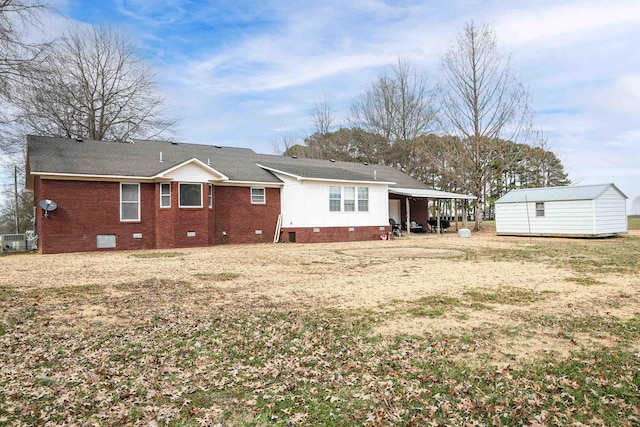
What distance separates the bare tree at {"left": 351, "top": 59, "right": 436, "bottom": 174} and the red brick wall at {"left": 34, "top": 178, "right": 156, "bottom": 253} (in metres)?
25.6

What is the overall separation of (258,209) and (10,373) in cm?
1628

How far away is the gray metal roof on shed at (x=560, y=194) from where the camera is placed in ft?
67.0

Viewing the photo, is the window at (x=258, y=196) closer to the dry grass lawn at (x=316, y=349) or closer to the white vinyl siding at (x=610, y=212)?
the dry grass lawn at (x=316, y=349)

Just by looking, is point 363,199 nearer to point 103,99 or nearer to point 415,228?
point 415,228

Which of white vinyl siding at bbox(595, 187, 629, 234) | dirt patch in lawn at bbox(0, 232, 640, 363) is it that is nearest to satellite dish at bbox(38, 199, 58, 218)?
dirt patch in lawn at bbox(0, 232, 640, 363)

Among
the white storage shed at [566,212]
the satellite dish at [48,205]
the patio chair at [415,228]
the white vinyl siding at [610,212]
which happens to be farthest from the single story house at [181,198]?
the white vinyl siding at [610,212]

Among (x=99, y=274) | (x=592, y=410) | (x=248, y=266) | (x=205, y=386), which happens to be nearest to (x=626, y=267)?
(x=592, y=410)

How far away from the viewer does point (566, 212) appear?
21.0 metres

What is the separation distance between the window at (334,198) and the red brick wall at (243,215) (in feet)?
8.88

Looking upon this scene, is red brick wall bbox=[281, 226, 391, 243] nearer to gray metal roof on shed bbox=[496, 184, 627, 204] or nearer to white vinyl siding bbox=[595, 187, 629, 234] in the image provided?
gray metal roof on shed bbox=[496, 184, 627, 204]

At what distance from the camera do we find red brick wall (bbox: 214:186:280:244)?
19094 millimetres

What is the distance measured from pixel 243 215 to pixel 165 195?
3854 millimetres

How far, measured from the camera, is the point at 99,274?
9977 mm

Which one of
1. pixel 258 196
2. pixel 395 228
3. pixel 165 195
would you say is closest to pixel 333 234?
pixel 258 196
